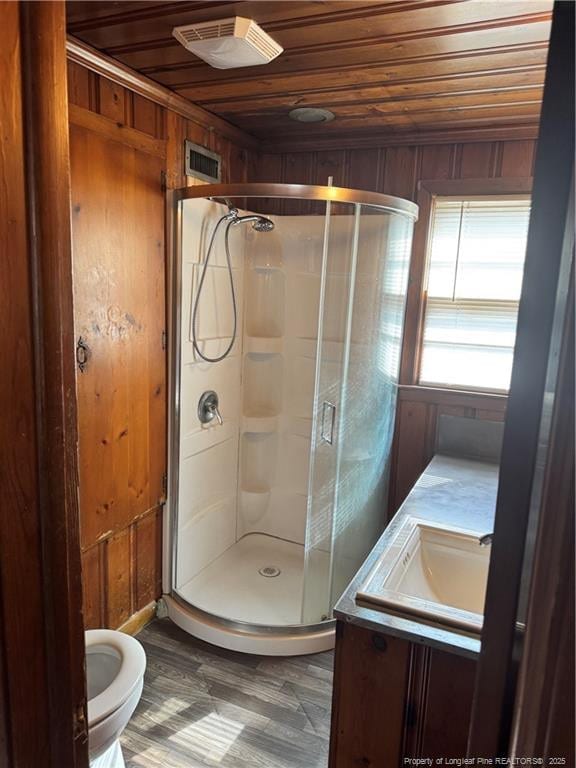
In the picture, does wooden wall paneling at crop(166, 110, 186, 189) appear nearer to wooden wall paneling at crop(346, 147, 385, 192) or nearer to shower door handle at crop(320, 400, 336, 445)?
wooden wall paneling at crop(346, 147, 385, 192)

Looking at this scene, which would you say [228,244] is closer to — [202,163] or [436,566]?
[202,163]

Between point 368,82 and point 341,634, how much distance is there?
1984 mm

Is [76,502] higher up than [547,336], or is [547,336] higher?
[547,336]

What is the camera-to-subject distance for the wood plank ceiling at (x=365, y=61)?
155 centimetres

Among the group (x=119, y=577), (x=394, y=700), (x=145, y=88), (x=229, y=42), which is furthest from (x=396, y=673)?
(x=145, y=88)

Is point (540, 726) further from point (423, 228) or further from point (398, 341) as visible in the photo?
point (423, 228)

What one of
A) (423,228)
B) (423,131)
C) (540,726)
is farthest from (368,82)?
(540,726)

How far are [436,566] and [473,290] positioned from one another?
4.96ft

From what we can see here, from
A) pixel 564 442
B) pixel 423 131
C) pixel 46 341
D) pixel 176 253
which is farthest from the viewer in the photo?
pixel 423 131

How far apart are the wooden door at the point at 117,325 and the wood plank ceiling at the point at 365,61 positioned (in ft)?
1.30

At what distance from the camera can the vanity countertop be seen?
1.32 metres

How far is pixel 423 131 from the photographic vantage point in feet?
8.71

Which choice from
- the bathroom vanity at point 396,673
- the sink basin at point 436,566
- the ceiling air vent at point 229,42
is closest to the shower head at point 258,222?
the ceiling air vent at point 229,42

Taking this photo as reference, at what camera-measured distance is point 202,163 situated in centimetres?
261
